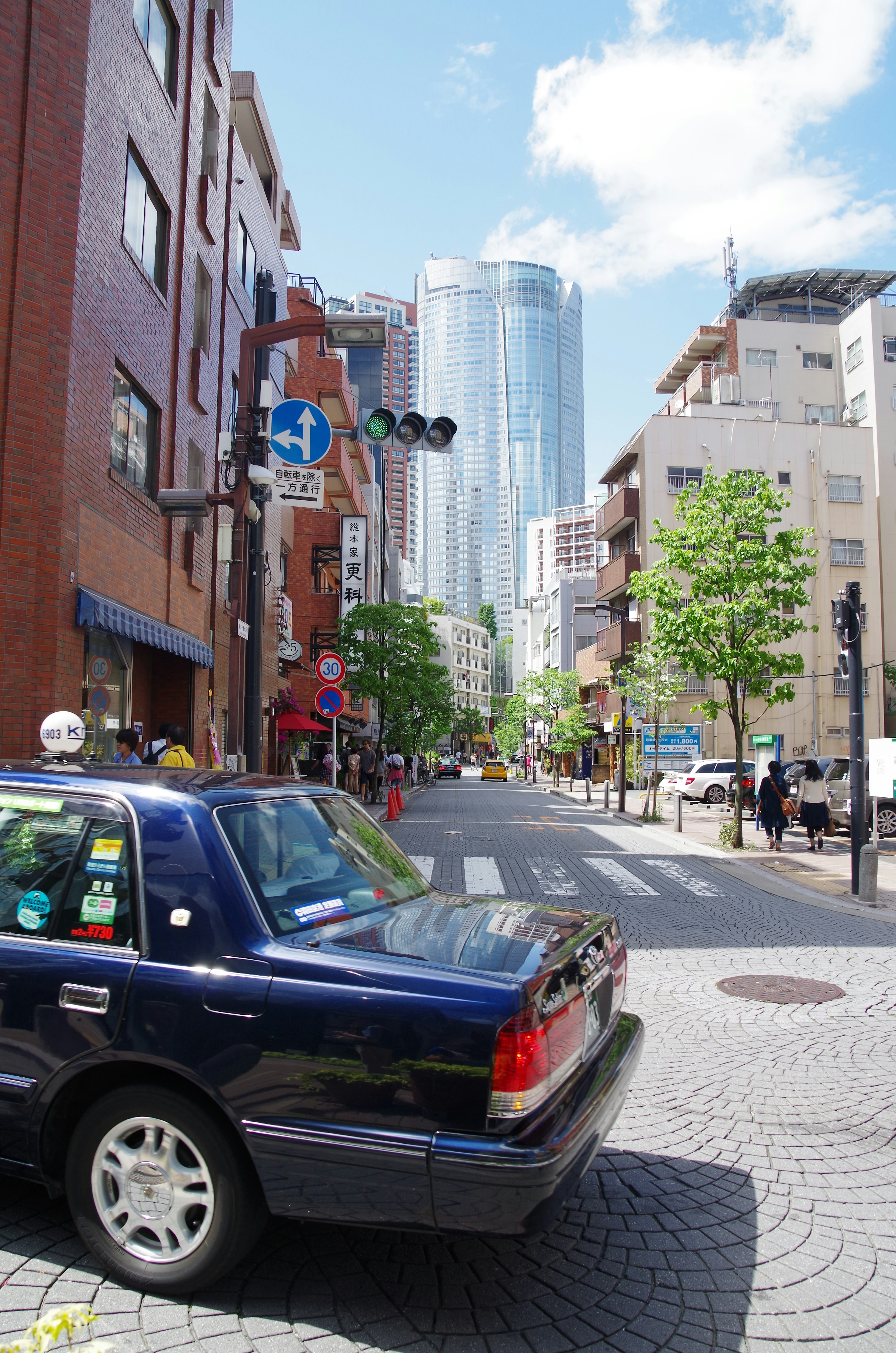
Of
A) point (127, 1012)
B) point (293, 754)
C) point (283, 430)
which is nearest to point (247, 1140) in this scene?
point (127, 1012)

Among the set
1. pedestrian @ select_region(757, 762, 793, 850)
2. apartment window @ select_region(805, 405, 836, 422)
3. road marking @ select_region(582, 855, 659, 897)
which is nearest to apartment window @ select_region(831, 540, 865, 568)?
apartment window @ select_region(805, 405, 836, 422)

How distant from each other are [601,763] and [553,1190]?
57603 mm

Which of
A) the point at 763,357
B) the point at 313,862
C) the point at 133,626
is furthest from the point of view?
the point at 763,357

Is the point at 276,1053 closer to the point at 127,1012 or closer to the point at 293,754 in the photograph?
the point at 127,1012

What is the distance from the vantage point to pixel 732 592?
57.1 feet

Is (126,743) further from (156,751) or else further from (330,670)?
(330,670)

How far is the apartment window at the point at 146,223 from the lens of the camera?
13086mm

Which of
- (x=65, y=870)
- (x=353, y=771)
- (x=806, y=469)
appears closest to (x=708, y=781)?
(x=353, y=771)

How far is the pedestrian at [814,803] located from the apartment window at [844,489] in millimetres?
31254

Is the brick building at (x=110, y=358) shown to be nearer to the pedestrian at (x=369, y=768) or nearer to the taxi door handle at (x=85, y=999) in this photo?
the taxi door handle at (x=85, y=999)

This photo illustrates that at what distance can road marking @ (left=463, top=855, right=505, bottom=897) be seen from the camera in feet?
37.1

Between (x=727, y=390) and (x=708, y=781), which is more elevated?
(x=727, y=390)

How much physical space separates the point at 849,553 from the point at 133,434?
127 ft

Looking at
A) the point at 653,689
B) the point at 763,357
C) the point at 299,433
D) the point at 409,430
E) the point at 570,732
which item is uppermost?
the point at 763,357
